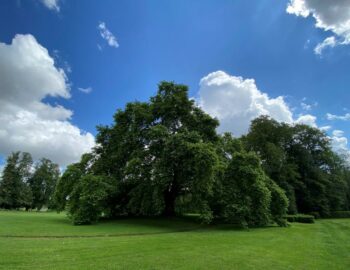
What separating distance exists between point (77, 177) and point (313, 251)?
22.5 m

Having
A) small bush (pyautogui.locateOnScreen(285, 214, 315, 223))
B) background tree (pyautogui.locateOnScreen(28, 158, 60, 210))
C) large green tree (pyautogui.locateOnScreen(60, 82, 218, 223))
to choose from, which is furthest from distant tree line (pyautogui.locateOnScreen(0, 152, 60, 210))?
small bush (pyautogui.locateOnScreen(285, 214, 315, 223))

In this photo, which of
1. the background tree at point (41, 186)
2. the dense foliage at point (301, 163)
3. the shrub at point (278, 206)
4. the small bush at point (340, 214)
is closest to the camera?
the shrub at point (278, 206)

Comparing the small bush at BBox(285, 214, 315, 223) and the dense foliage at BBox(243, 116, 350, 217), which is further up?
the dense foliage at BBox(243, 116, 350, 217)

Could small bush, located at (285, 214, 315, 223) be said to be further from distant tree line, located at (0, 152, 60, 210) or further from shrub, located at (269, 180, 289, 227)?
distant tree line, located at (0, 152, 60, 210)

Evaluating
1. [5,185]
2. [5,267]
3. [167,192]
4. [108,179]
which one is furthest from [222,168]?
[5,185]

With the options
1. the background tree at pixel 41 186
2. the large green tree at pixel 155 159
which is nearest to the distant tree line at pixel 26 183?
the background tree at pixel 41 186

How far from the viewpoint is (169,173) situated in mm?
24625

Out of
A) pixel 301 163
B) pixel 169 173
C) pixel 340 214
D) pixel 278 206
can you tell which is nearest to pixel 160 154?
pixel 169 173

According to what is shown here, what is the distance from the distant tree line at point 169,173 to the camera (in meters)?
23.7

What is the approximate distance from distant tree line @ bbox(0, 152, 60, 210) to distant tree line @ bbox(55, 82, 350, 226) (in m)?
43.9

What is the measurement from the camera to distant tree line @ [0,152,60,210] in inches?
2667

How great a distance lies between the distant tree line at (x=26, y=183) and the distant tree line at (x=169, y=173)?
43.9m

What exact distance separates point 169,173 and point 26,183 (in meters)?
62.9

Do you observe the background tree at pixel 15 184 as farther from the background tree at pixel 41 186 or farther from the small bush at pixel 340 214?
the small bush at pixel 340 214
